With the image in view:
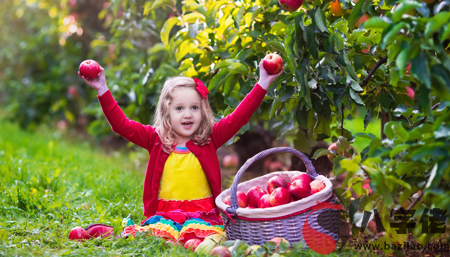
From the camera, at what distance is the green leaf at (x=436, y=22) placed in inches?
49.5

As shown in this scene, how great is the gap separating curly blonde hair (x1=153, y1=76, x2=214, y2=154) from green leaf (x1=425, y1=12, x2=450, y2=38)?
109 cm

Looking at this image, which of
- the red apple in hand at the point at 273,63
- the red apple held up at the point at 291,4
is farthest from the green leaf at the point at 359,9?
the red apple in hand at the point at 273,63

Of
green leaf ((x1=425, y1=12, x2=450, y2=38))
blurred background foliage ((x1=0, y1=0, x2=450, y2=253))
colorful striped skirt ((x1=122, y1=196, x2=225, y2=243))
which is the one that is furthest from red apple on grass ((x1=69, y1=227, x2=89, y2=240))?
green leaf ((x1=425, y1=12, x2=450, y2=38))

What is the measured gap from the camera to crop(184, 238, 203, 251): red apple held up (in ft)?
5.92

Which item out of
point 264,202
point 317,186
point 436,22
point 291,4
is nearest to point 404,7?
point 436,22

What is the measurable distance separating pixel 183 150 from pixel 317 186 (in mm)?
644

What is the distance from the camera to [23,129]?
19.1 ft

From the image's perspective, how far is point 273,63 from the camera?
6.05ft

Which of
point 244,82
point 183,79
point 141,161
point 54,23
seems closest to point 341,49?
point 244,82

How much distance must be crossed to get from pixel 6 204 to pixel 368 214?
1.82 meters

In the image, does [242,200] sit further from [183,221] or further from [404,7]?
[404,7]

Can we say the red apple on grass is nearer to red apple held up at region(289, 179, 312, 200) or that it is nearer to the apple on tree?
red apple held up at region(289, 179, 312, 200)

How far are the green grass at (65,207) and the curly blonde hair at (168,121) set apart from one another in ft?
1.41

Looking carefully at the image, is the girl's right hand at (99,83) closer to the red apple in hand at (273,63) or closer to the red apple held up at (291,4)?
the red apple in hand at (273,63)
